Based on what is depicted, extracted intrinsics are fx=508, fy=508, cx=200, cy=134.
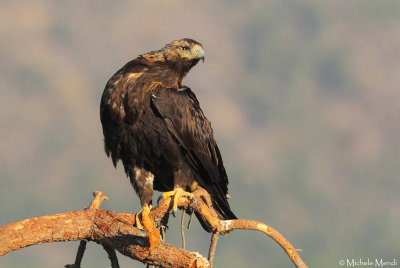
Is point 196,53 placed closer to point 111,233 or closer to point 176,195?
point 176,195

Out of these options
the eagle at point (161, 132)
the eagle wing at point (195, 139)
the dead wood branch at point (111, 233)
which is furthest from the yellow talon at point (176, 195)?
the eagle wing at point (195, 139)

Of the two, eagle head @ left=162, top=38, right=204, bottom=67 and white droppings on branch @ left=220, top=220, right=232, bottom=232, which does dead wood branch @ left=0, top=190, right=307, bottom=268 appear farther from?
eagle head @ left=162, top=38, right=204, bottom=67

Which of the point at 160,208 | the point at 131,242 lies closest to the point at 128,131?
the point at 160,208

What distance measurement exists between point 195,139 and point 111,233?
7.13 ft

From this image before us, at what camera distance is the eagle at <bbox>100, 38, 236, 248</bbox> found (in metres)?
7.90

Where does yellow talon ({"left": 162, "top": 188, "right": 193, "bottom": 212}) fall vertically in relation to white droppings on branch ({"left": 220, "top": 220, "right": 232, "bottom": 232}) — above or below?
above

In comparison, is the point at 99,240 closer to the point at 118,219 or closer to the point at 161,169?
the point at 118,219

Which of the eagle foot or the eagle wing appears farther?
the eagle wing

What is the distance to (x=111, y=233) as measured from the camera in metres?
7.00

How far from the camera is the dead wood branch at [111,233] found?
6.51 meters

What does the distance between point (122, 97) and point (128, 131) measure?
539mm

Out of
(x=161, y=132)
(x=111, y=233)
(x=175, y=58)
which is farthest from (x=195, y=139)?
(x=111, y=233)

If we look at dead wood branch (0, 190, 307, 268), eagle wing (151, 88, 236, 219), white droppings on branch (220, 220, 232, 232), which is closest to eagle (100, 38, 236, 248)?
eagle wing (151, 88, 236, 219)

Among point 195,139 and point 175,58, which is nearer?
point 195,139
